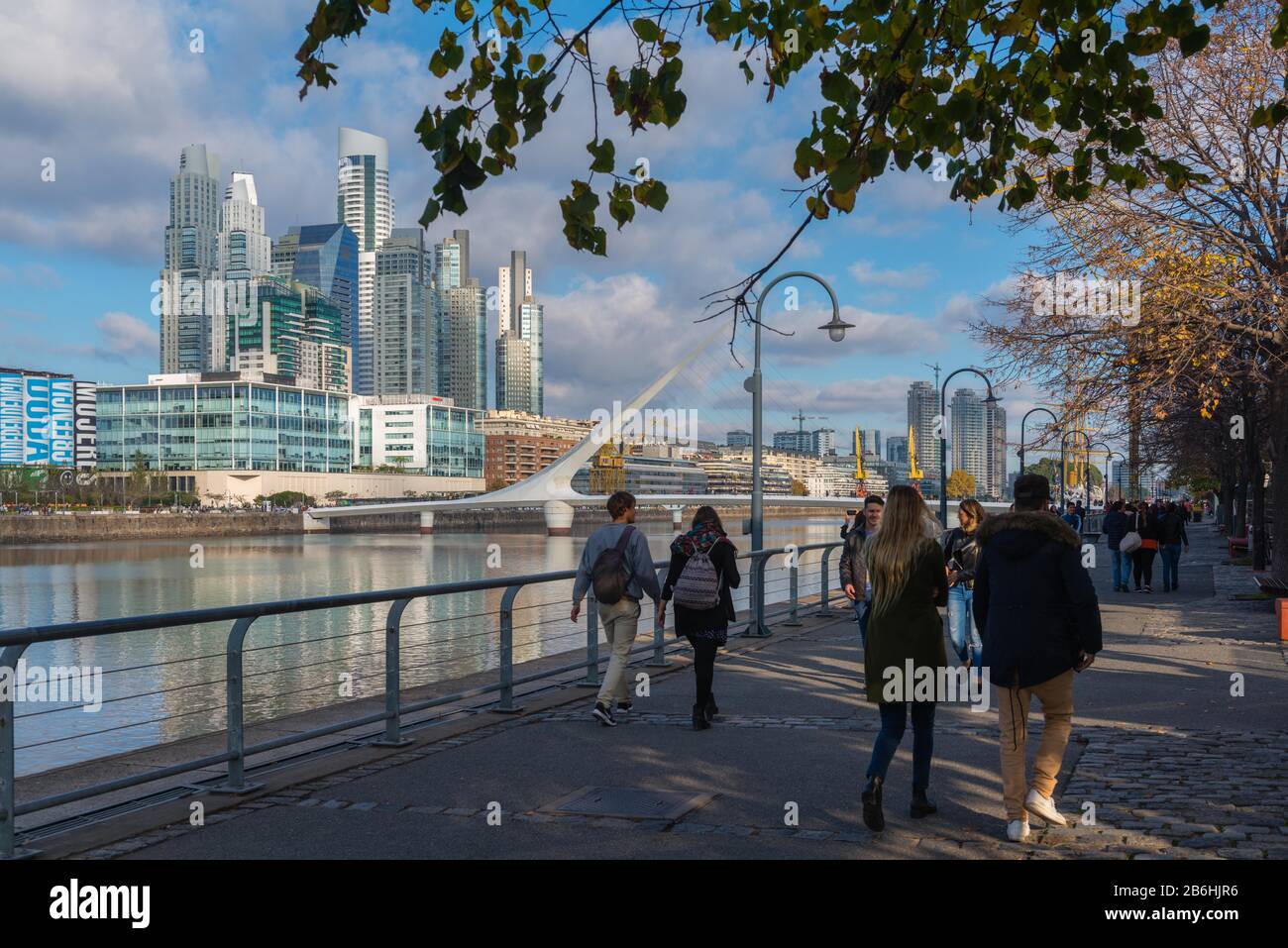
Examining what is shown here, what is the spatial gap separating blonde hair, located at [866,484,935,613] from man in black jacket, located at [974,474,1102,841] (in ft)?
1.29

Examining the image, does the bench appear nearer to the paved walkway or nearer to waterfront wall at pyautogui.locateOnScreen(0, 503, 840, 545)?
the paved walkway

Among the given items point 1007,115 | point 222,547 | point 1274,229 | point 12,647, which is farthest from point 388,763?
point 222,547

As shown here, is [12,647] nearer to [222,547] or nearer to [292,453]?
[222,547]

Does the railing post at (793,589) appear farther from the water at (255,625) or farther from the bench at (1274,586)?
the bench at (1274,586)

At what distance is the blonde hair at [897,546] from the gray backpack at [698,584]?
8.62 feet

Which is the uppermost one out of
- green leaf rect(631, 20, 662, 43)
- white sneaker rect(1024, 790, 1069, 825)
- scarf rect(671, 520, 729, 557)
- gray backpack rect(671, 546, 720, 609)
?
green leaf rect(631, 20, 662, 43)

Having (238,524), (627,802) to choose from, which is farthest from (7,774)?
(238,524)

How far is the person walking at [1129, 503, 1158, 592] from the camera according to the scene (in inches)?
856

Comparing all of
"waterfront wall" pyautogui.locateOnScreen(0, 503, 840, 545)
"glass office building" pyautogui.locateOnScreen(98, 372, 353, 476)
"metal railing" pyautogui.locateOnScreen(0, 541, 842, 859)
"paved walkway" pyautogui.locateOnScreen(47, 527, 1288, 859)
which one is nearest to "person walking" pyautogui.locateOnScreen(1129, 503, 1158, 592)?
"paved walkway" pyautogui.locateOnScreen(47, 527, 1288, 859)

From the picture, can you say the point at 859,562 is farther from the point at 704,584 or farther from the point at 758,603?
the point at 758,603

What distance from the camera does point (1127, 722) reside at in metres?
8.51

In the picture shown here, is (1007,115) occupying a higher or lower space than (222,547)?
higher
